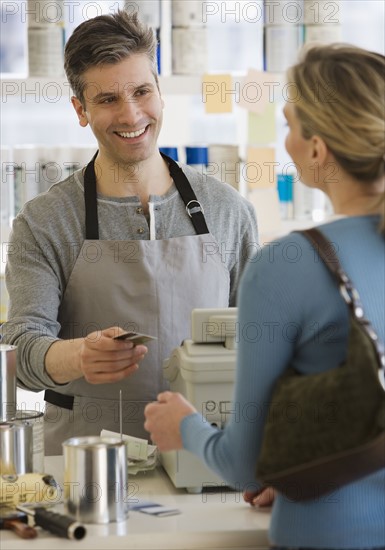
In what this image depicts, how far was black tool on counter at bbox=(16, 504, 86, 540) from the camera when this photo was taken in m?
1.55

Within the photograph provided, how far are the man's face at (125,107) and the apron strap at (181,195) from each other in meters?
0.08

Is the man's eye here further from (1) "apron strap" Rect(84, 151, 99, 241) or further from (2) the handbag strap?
(2) the handbag strap

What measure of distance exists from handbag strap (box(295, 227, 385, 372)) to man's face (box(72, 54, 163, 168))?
1015 millimetres

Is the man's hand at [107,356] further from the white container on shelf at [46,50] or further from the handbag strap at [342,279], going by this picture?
the white container on shelf at [46,50]

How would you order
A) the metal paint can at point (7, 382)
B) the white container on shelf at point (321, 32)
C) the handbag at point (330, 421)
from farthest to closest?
the white container on shelf at point (321, 32) → the metal paint can at point (7, 382) → the handbag at point (330, 421)

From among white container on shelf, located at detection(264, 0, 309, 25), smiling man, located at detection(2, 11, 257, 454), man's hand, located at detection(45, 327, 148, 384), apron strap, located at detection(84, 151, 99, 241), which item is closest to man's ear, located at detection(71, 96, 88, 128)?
smiling man, located at detection(2, 11, 257, 454)

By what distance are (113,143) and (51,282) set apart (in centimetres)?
38

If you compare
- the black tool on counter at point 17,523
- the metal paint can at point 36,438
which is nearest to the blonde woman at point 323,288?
the black tool on counter at point 17,523

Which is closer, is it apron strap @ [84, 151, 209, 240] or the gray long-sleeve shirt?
the gray long-sleeve shirt

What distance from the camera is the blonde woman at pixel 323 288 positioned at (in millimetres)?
1371

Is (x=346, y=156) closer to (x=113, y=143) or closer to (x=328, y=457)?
(x=328, y=457)

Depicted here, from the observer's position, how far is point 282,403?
1.36m

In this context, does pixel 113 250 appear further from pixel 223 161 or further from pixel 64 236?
pixel 223 161

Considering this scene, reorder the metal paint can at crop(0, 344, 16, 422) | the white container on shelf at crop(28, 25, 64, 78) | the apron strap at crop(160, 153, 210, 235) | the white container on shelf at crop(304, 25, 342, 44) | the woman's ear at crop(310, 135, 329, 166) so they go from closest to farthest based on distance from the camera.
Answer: the woman's ear at crop(310, 135, 329, 166) → the metal paint can at crop(0, 344, 16, 422) → the apron strap at crop(160, 153, 210, 235) → the white container on shelf at crop(28, 25, 64, 78) → the white container on shelf at crop(304, 25, 342, 44)
